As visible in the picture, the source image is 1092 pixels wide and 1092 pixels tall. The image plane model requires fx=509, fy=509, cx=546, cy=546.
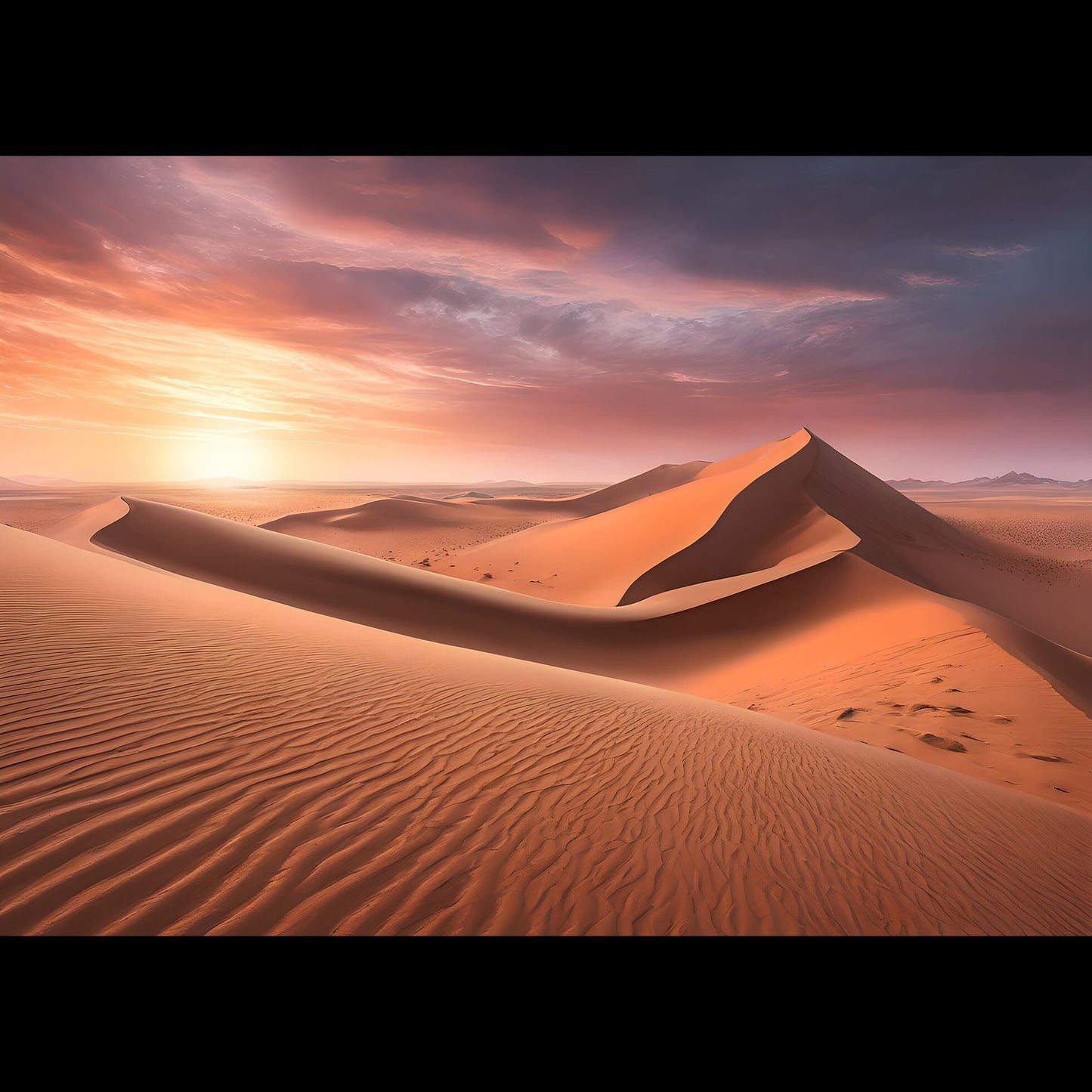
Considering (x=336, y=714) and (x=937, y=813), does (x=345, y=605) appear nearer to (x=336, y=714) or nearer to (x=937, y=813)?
(x=336, y=714)

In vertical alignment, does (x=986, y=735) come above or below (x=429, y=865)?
below

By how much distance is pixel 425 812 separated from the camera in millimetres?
3141

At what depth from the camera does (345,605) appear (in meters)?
12.4

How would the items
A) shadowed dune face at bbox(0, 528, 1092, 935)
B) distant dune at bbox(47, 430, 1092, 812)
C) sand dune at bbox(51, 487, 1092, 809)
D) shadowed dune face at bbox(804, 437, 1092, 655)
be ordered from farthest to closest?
shadowed dune face at bbox(804, 437, 1092, 655) < sand dune at bbox(51, 487, 1092, 809) < distant dune at bbox(47, 430, 1092, 812) < shadowed dune face at bbox(0, 528, 1092, 935)

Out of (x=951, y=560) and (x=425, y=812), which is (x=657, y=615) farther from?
(x=951, y=560)

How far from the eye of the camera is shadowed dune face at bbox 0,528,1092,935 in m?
2.39

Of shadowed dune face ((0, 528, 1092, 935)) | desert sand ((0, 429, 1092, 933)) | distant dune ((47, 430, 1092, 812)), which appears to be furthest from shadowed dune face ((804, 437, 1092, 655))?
shadowed dune face ((0, 528, 1092, 935))

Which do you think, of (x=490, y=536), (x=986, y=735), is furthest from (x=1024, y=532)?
(x=986, y=735)

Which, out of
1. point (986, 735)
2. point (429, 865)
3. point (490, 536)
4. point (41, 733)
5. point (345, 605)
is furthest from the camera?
point (490, 536)

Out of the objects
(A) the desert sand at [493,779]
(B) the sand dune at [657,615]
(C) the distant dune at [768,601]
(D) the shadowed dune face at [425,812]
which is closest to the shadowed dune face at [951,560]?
(C) the distant dune at [768,601]

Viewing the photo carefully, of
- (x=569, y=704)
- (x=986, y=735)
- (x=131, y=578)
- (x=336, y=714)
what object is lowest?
(x=986, y=735)

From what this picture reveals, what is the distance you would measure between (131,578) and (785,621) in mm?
14750

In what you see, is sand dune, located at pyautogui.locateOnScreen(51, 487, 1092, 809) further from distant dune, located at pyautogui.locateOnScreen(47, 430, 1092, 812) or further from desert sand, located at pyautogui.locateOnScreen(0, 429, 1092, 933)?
desert sand, located at pyautogui.locateOnScreen(0, 429, 1092, 933)

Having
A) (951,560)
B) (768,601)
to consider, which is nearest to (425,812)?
(768,601)
